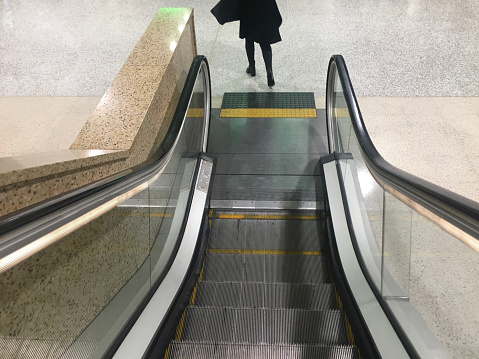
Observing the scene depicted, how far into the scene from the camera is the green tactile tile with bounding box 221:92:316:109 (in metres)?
5.09

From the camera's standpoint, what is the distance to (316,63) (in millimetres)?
5816

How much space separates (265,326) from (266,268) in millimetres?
740

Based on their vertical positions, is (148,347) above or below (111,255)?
below

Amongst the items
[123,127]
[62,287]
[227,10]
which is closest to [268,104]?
[227,10]

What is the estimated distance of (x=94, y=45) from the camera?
6.27 metres

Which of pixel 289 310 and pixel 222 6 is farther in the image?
pixel 222 6

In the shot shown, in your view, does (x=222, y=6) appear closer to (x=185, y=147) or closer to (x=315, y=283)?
(x=185, y=147)

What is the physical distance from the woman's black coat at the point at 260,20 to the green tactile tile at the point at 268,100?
0.72 m

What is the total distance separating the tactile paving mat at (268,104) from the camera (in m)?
4.96

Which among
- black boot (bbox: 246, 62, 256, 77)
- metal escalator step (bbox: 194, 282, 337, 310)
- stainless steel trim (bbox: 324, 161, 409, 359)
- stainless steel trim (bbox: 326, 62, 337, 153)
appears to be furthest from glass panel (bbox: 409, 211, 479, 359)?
black boot (bbox: 246, 62, 256, 77)

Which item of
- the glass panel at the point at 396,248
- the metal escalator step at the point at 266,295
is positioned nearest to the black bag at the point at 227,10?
the metal escalator step at the point at 266,295

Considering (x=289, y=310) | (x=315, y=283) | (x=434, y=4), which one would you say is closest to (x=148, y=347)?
(x=289, y=310)

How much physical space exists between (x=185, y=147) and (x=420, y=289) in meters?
2.06

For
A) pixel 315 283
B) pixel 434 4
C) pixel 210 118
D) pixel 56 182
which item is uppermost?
pixel 434 4
